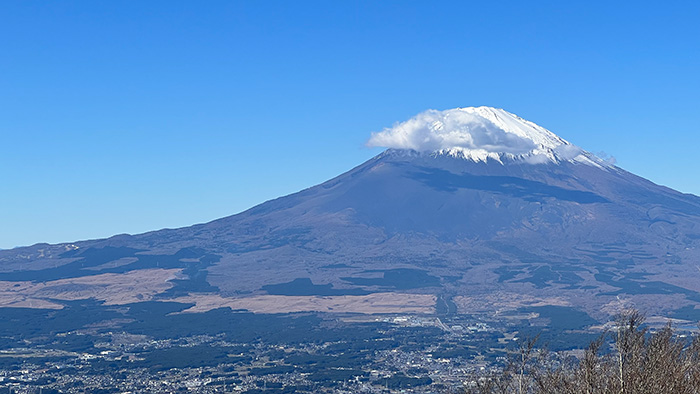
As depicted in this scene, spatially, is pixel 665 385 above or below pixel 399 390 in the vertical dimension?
above

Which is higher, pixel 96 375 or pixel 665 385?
pixel 665 385

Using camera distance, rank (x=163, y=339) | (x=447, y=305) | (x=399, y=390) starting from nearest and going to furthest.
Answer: (x=399, y=390) → (x=163, y=339) → (x=447, y=305)

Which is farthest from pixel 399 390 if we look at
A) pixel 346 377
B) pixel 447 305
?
pixel 447 305

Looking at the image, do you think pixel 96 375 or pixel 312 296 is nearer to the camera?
pixel 96 375

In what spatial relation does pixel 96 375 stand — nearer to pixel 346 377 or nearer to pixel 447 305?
pixel 346 377

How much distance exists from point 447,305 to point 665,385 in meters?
141

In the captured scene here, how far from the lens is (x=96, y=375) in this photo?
101750 millimetres

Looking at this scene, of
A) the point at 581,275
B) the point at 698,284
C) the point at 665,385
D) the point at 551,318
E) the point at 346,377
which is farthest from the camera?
the point at 581,275

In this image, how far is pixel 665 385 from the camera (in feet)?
99.0

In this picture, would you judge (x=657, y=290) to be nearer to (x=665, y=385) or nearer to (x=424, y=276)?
(x=424, y=276)

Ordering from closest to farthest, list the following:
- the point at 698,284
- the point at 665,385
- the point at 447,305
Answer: the point at 665,385, the point at 447,305, the point at 698,284

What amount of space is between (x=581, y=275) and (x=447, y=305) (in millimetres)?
42456

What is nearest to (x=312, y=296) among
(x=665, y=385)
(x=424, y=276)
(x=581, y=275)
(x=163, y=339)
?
(x=424, y=276)

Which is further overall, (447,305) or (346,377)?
(447,305)
